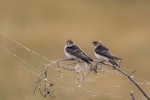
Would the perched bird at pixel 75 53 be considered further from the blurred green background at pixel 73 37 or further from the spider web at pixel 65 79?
the blurred green background at pixel 73 37

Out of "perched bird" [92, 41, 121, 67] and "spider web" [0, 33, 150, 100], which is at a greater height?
"perched bird" [92, 41, 121, 67]

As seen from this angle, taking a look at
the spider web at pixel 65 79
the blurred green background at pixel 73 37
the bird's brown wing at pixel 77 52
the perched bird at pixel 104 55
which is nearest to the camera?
the bird's brown wing at pixel 77 52

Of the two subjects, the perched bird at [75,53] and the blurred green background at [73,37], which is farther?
the blurred green background at [73,37]

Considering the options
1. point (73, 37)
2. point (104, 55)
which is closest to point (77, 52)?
point (104, 55)

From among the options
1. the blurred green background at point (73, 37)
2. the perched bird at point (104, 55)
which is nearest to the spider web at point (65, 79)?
the blurred green background at point (73, 37)

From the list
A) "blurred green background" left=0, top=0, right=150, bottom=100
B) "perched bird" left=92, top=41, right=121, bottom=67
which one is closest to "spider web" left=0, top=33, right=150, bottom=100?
"blurred green background" left=0, top=0, right=150, bottom=100

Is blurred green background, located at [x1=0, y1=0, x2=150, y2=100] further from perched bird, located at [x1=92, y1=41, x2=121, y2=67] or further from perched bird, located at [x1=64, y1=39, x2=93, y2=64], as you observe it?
perched bird, located at [x1=64, y1=39, x2=93, y2=64]

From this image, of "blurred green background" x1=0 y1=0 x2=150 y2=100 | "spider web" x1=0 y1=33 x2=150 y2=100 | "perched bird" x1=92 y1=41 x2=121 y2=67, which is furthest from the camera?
"blurred green background" x1=0 y1=0 x2=150 y2=100

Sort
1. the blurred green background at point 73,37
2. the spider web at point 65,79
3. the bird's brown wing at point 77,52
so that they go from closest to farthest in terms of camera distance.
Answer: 1. the bird's brown wing at point 77,52
2. the spider web at point 65,79
3. the blurred green background at point 73,37

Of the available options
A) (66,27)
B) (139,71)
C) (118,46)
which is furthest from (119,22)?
(139,71)
